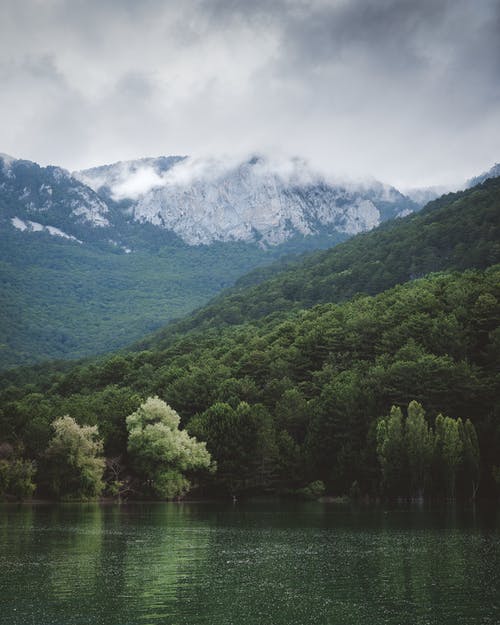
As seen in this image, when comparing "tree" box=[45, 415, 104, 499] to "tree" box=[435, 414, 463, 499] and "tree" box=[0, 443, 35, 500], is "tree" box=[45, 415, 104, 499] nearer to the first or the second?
"tree" box=[0, 443, 35, 500]

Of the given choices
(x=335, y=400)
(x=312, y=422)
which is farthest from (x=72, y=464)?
(x=335, y=400)

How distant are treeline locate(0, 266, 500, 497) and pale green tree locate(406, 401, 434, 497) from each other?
0.44 m

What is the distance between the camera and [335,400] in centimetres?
11019

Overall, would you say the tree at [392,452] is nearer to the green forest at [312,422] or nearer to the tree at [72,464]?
the green forest at [312,422]

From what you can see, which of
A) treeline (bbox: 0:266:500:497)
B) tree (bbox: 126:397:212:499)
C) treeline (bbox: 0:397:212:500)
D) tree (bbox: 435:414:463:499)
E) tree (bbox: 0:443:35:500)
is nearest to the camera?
tree (bbox: 435:414:463:499)

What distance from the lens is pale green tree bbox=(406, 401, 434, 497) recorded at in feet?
301

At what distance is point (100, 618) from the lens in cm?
2753

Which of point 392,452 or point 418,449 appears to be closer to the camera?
point 418,449

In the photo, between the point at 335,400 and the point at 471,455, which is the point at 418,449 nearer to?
the point at 471,455

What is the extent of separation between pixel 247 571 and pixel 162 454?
60566 mm

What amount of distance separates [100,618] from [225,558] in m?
17.0

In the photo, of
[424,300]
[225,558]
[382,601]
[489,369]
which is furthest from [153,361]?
[382,601]

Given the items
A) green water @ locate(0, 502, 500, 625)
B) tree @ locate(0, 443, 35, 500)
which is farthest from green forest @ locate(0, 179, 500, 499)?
green water @ locate(0, 502, 500, 625)

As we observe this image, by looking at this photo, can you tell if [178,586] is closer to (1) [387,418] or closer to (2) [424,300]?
(1) [387,418]
